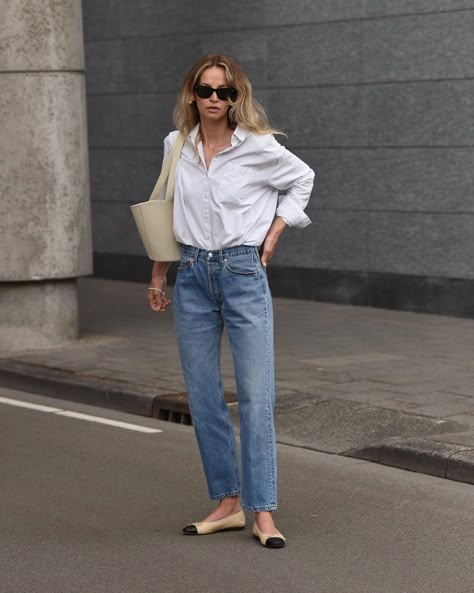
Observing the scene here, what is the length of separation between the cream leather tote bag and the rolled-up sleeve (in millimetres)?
413

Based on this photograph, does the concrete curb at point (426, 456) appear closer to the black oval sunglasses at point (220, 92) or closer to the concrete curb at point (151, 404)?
the concrete curb at point (151, 404)

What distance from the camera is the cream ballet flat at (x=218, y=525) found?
19.0ft

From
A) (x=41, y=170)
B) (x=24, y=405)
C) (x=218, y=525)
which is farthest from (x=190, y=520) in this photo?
(x=41, y=170)

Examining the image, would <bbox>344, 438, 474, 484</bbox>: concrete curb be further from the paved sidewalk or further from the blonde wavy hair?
the blonde wavy hair

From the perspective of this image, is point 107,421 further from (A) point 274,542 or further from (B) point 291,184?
(B) point 291,184

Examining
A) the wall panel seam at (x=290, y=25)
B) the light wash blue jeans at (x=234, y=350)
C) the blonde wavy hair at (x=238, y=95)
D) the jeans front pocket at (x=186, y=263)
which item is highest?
the wall panel seam at (x=290, y=25)

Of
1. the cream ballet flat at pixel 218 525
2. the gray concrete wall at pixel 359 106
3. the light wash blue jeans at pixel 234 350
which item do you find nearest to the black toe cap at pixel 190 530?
the cream ballet flat at pixel 218 525

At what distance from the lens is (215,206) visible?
18.2 ft

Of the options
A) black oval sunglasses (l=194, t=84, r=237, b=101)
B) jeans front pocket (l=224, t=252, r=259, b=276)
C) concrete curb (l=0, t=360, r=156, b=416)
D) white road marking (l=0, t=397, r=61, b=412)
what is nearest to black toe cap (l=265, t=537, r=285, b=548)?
jeans front pocket (l=224, t=252, r=259, b=276)

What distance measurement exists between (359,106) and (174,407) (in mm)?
5288

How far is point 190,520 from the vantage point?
239 inches

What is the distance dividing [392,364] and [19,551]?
4.61 metres

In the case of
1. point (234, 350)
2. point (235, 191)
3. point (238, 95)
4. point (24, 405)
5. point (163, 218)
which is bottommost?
point (24, 405)

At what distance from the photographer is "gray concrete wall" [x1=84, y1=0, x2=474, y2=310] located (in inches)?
480
